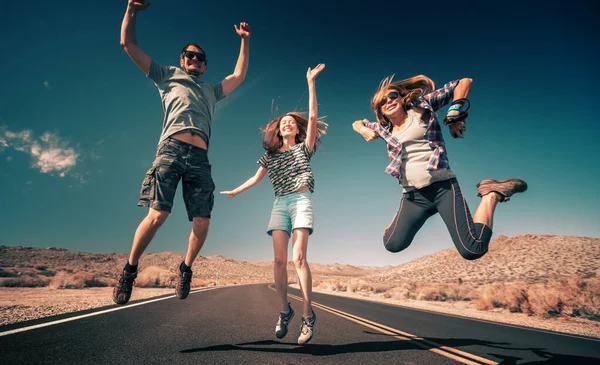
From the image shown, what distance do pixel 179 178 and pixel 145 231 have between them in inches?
25.5

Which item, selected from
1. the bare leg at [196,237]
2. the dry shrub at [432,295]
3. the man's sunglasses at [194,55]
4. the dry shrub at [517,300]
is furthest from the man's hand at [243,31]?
the dry shrub at [432,295]

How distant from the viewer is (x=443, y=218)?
131 inches

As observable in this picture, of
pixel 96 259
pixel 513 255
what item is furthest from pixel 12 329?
pixel 96 259

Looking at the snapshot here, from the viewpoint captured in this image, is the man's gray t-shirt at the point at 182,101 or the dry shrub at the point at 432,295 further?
the dry shrub at the point at 432,295

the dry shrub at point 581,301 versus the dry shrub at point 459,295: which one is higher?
the dry shrub at point 581,301

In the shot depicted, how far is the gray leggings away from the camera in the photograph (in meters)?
3.04

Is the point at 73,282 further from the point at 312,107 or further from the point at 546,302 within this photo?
the point at 546,302

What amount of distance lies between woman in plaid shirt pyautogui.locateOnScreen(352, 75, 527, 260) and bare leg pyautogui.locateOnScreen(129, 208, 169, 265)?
2603 millimetres

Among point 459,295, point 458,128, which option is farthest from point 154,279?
point 458,128

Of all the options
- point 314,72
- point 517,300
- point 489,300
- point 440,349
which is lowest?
point 489,300

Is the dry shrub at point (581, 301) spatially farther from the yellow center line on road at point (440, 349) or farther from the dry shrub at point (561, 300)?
the yellow center line on road at point (440, 349)

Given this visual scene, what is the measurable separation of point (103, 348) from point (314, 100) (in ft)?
11.6

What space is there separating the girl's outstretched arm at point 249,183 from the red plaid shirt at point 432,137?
5.67 feet

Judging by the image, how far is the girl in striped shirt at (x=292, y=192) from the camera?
11.2 ft
